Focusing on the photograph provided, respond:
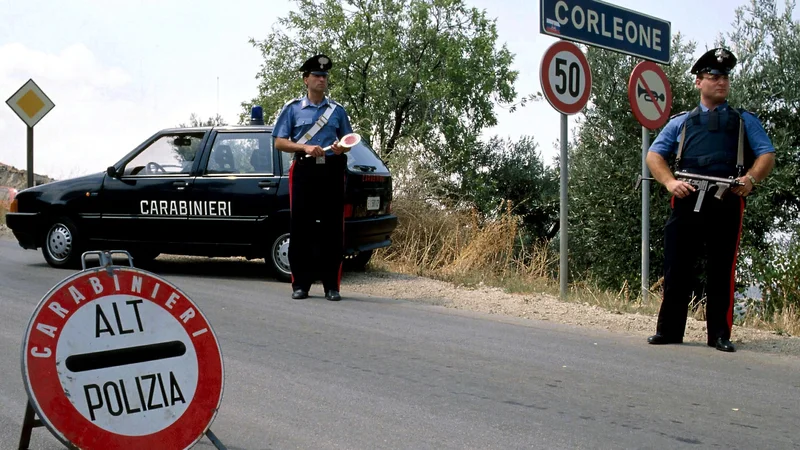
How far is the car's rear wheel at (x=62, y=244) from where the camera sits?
435 inches

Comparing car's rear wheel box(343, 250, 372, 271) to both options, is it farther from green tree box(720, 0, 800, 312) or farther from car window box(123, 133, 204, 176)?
green tree box(720, 0, 800, 312)

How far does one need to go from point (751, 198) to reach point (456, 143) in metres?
23.2

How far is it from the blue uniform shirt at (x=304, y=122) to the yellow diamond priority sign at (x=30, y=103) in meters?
12.4

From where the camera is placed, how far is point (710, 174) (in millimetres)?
6672

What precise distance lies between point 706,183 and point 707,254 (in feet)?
1.96

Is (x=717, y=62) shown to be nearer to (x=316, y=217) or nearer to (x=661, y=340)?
(x=661, y=340)

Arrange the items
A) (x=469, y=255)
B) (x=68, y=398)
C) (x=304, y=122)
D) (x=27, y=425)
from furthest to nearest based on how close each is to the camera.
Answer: (x=469, y=255) → (x=304, y=122) → (x=27, y=425) → (x=68, y=398)

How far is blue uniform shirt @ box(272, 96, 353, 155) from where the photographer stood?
349 inches

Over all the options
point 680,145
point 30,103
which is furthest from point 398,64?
A: point 680,145

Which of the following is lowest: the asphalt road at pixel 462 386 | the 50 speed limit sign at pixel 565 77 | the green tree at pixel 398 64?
the asphalt road at pixel 462 386

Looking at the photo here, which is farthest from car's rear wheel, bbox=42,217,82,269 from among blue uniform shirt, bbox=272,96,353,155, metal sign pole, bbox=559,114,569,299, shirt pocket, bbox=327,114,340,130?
metal sign pole, bbox=559,114,569,299

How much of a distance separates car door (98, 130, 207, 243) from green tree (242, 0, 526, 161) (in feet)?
93.0

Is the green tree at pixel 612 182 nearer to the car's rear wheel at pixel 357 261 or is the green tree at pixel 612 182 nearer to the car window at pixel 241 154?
the car's rear wheel at pixel 357 261

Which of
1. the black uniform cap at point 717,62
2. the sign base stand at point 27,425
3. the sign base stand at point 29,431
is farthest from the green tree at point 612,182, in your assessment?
the sign base stand at point 27,425
